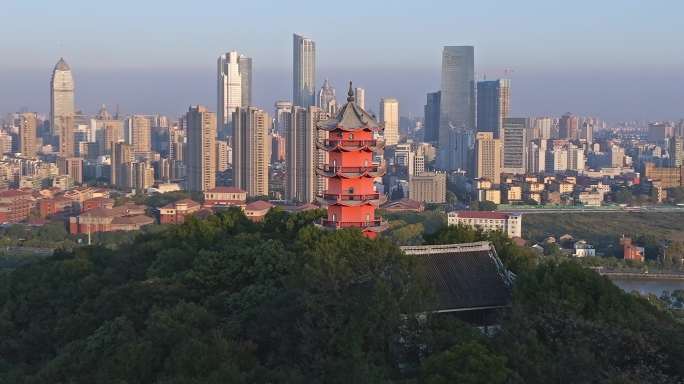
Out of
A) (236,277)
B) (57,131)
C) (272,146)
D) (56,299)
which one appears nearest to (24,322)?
(56,299)

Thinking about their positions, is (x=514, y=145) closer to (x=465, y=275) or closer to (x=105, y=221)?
(x=105, y=221)

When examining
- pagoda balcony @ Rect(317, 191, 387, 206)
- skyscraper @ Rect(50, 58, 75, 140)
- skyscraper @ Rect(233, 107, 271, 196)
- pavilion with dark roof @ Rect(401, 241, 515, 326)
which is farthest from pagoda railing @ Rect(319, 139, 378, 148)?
skyscraper @ Rect(50, 58, 75, 140)

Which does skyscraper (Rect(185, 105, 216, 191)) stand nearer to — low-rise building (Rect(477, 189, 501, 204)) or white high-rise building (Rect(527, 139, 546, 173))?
low-rise building (Rect(477, 189, 501, 204))

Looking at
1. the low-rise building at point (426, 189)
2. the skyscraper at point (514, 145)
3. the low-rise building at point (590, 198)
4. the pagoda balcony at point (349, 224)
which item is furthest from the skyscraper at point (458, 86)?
the pagoda balcony at point (349, 224)

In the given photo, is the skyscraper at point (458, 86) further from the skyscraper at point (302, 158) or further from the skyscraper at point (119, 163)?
the skyscraper at point (302, 158)

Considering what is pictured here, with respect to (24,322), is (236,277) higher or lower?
higher

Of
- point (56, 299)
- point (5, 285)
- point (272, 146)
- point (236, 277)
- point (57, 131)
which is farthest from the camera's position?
point (57, 131)

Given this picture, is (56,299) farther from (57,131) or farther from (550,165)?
(57,131)
